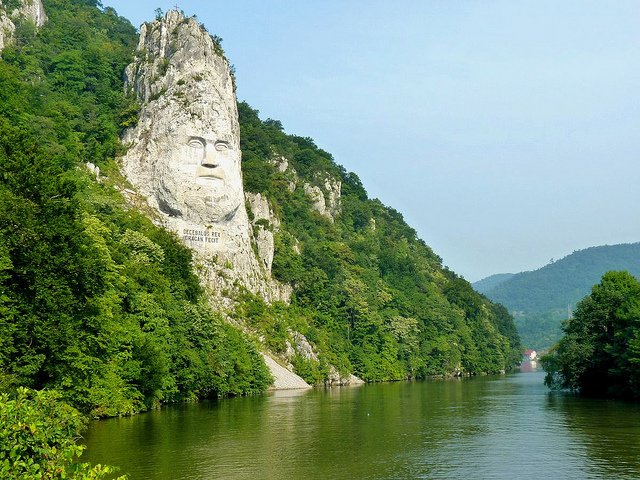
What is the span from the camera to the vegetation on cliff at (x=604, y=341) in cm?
5222

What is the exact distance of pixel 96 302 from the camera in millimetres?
33844

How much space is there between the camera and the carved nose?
278 feet

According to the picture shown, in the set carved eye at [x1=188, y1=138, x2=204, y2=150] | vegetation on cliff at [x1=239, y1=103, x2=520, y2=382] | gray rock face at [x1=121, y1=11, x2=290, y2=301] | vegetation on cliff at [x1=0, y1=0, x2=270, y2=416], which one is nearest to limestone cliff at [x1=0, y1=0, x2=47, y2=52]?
vegetation on cliff at [x1=0, y1=0, x2=270, y2=416]

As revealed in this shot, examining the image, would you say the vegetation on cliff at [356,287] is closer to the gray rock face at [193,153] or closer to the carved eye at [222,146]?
the gray rock face at [193,153]

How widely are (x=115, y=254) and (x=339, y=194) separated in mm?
97251

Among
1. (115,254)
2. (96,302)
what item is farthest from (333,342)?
(96,302)

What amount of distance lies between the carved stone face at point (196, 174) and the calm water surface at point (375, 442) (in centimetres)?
3675

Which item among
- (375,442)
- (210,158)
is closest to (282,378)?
(210,158)

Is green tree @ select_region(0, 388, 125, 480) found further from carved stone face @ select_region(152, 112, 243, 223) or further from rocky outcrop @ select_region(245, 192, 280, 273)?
rocky outcrop @ select_region(245, 192, 280, 273)

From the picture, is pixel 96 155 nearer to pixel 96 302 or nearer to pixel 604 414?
pixel 96 302

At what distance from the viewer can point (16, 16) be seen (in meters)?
99.2

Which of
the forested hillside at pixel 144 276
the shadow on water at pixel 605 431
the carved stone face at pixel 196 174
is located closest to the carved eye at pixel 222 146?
the carved stone face at pixel 196 174

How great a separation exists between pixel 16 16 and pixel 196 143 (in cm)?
3801

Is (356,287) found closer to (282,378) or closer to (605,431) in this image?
(282,378)
